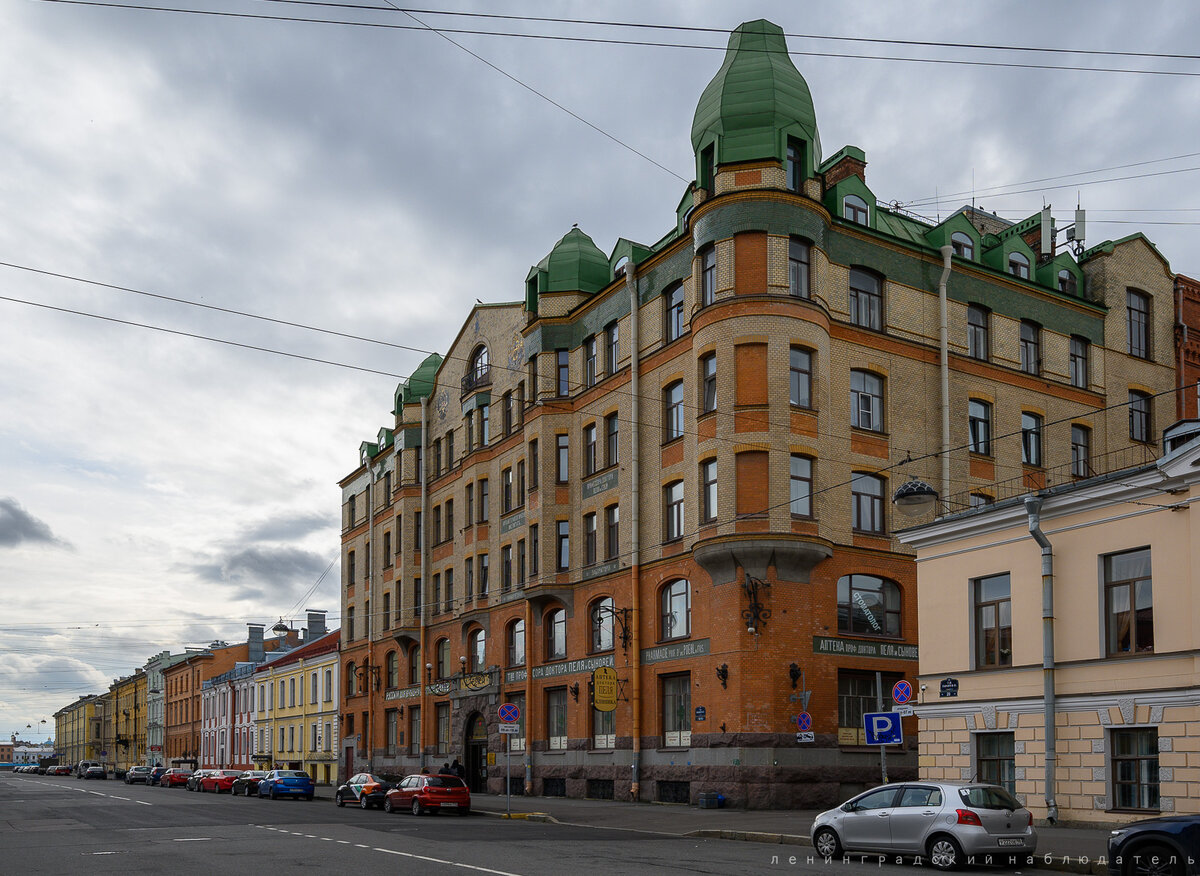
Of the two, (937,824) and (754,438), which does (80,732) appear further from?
(937,824)

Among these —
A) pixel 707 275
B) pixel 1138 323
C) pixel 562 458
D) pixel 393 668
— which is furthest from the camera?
pixel 393 668

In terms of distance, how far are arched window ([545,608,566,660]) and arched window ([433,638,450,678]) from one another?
9.81 metres

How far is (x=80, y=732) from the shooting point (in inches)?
7101

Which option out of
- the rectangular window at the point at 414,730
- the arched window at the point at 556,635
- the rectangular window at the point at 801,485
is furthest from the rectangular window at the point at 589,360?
the rectangular window at the point at 414,730

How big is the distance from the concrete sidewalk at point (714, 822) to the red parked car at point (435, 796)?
108 centimetres

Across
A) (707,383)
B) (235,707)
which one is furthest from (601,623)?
(235,707)

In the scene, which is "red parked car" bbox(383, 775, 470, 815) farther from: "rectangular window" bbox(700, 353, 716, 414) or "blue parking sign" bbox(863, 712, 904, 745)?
"blue parking sign" bbox(863, 712, 904, 745)

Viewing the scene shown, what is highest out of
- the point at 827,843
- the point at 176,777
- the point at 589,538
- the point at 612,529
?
the point at 612,529

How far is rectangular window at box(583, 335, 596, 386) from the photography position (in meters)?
43.6

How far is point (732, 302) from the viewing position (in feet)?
115

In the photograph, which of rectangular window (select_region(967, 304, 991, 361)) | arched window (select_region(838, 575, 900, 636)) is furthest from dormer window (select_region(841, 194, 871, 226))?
arched window (select_region(838, 575, 900, 636))

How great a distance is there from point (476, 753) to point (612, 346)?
18062 millimetres

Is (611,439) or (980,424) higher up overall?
(980,424)

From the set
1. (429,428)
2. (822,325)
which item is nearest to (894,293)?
(822,325)
